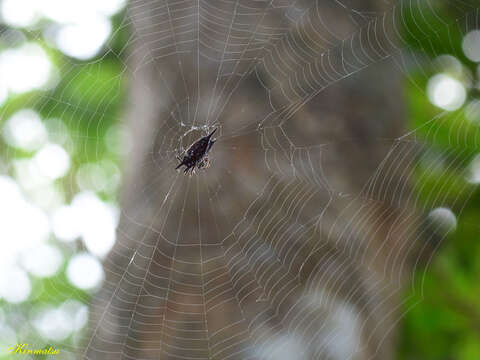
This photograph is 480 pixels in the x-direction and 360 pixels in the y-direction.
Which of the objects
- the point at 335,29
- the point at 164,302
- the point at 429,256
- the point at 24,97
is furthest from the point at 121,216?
the point at 24,97

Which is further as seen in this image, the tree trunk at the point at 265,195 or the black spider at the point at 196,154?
the black spider at the point at 196,154

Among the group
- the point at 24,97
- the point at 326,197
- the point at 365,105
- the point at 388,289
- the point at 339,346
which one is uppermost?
the point at 24,97

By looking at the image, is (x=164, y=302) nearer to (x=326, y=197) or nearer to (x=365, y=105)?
(x=326, y=197)

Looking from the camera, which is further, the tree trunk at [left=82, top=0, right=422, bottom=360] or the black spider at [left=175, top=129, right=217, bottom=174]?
the black spider at [left=175, top=129, right=217, bottom=174]

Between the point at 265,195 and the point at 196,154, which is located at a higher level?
the point at 196,154
